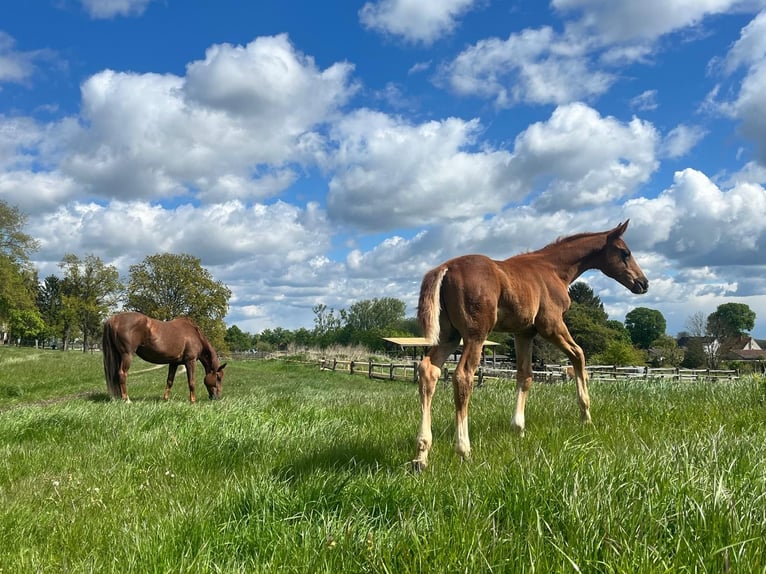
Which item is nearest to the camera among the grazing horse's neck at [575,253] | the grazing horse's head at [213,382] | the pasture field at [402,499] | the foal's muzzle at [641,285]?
the pasture field at [402,499]

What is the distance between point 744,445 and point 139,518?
3.98m

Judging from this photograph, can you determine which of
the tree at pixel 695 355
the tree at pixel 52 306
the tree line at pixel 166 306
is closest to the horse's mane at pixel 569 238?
the tree line at pixel 166 306

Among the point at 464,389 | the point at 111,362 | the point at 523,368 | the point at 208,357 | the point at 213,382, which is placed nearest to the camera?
the point at 464,389

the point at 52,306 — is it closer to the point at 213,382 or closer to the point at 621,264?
the point at 213,382

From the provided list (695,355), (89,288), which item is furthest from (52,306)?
(695,355)

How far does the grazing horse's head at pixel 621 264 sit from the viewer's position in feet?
22.5

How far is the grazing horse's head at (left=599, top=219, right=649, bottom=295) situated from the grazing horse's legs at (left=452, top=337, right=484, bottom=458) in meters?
3.13

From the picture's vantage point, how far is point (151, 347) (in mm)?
14570

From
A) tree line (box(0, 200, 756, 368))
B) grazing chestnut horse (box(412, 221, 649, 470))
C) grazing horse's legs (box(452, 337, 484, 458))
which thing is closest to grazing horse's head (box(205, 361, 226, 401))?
grazing chestnut horse (box(412, 221, 649, 470))

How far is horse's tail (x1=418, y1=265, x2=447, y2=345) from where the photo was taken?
180 inches

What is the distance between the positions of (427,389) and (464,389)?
34 centimetres

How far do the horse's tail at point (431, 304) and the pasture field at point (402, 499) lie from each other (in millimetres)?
1032

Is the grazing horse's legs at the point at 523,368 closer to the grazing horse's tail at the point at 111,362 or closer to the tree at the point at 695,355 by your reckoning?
the grazing horse's tail at the point at 111,362

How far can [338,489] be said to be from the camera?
337cm
